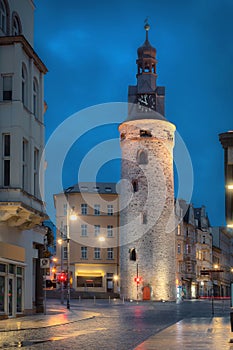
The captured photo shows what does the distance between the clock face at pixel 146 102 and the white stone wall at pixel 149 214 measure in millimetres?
3468

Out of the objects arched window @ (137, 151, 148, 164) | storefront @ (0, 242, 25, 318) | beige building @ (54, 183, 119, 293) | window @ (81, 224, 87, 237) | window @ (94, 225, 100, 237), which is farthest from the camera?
window @ (94, 225, 100, 237)

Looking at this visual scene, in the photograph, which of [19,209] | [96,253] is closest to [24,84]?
[19,209]

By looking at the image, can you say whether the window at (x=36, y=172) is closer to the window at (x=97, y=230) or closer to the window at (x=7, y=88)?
the window at (x=7, y=88)

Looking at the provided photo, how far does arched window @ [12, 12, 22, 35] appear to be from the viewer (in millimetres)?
31528

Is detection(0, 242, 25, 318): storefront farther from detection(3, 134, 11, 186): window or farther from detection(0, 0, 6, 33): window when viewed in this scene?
detection(0, 0, 6, 33): window

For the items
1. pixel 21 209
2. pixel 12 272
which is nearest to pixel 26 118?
pixel 21 209

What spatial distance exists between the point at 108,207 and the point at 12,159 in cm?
6593

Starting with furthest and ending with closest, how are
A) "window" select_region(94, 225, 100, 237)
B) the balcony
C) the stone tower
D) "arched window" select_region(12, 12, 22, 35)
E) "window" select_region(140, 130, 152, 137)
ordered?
1. "window" select_region(94, 225, 100, 237)
2. "window" select_region(140, 130, 152, 137)
3. the stone tower
4. "arched window" select_region(12, 12, 22, 35)
5. the balcony

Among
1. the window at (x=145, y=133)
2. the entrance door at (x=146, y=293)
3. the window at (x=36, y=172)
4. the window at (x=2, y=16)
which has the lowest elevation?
the entrance door at (x=146, y=293)

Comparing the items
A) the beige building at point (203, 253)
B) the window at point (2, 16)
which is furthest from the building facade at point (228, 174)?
the beige building at point (203, 253)

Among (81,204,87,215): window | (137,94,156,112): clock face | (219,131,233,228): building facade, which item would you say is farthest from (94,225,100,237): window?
(219,131,233,228): building facade

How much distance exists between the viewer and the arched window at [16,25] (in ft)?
103

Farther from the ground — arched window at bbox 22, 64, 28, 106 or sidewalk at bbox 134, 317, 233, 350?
arched window at bbox 22, 64, 28, 106

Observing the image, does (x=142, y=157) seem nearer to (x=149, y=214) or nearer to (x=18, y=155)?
(x=149, y=214)
